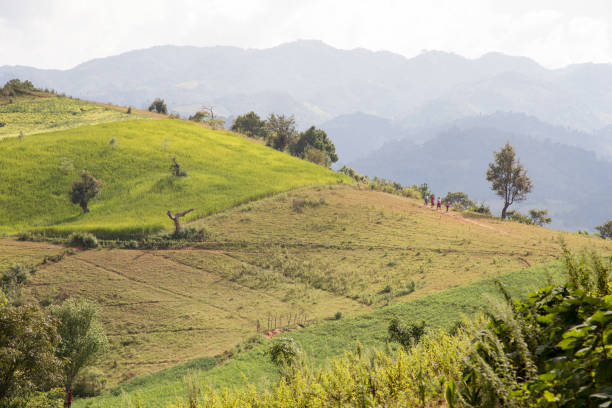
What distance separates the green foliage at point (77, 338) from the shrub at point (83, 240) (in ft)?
65.4

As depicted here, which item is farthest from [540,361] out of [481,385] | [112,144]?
[112,144]

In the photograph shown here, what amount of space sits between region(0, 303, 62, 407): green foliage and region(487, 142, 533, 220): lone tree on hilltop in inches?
2420

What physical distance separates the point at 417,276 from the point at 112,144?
56.6 m

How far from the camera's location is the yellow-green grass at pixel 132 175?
50938 mm

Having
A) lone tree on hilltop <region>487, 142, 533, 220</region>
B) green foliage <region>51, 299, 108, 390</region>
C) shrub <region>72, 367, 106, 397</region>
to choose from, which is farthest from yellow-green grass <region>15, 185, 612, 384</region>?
lone tree on hilltop <region>487, 142, 533, 220</region>

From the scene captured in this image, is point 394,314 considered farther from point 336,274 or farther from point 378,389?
point 378,389

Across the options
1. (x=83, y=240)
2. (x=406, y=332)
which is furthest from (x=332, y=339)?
(x=83, y=240)

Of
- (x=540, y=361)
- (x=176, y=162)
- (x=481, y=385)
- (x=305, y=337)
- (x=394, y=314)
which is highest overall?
(x=176, y=162)

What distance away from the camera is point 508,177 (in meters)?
62.7

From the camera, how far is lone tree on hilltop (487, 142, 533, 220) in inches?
2446

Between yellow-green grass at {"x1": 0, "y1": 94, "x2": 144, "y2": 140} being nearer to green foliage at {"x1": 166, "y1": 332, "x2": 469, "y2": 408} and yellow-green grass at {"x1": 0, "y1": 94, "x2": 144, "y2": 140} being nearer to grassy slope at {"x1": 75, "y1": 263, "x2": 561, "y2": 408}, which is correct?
grassy slope at {"x1": 75, "y1": 263, "x2": 561, "y2": 408}

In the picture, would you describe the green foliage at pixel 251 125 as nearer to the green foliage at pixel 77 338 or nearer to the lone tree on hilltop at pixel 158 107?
the lone tree on hilltop at pixel 158 107

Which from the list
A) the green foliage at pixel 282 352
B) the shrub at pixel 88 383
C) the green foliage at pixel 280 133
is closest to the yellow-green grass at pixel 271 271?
the shrub at pixel 88 383

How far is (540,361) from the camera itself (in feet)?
15.1
